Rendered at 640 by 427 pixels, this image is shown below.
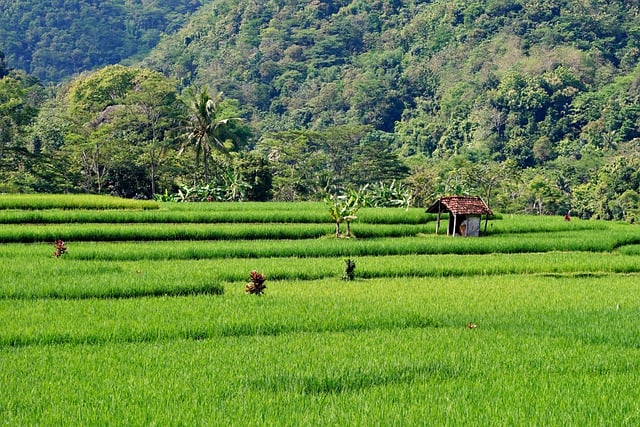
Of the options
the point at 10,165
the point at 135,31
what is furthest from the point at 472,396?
the point at 135,31

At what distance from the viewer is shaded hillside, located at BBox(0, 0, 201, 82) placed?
454 ft

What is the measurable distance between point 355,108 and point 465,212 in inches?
2594

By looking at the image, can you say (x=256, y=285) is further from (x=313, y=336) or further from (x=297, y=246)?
(x=297, y=246)

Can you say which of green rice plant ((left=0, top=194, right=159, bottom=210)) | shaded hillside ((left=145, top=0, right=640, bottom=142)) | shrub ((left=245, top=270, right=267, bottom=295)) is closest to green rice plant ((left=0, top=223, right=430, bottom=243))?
green rice plant ((left=0, top=194, right=159, bottom=210))

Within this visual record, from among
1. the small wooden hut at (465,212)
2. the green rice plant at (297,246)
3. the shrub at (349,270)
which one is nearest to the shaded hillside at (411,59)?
the small wooden hut at (465,212)

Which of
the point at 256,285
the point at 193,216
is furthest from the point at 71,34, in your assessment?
the point at 256,285

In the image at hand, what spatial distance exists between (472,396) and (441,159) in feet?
221

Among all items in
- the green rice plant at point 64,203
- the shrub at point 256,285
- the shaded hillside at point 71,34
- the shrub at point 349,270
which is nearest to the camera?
the shrub at point 256,285

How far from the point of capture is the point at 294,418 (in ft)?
21.7

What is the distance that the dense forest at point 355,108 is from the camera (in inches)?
1799

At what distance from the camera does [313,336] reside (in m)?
10.0

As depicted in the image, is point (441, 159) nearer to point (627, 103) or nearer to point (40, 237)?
point (627, 103)

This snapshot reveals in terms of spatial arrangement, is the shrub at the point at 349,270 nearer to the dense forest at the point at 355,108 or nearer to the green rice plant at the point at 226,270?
the green rice plant at the point at 226,270

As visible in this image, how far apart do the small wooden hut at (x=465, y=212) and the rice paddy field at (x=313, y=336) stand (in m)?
3.22
